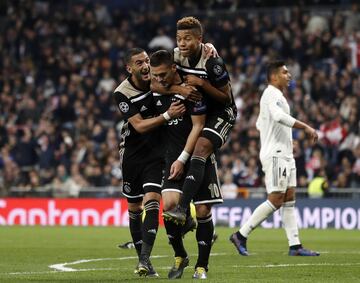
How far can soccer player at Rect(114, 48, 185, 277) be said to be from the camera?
11000 mm

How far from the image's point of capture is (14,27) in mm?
34812

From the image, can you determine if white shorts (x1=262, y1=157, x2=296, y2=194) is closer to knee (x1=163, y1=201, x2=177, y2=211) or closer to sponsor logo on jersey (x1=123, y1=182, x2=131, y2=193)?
sponsor logo on jersey (x1=123, y1=182, x2=131, y2=193)

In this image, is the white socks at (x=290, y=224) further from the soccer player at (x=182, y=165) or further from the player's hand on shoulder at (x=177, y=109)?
the player's hand on shoulder at (x=177, y=109)

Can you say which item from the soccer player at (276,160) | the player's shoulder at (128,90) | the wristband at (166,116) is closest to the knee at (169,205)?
the wristband at (166,116)

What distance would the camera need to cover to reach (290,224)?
14734mm

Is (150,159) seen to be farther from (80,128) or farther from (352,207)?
(80,128)

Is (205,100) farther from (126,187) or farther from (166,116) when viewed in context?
(126,187)

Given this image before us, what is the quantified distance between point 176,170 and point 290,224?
14.6 ft

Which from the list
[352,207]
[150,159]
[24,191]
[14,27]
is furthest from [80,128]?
[150,159]

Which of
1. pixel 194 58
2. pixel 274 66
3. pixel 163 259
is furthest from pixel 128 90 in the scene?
pixel 274 66

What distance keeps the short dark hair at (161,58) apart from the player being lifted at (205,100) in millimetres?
134

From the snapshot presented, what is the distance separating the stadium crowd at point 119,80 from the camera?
26250mm

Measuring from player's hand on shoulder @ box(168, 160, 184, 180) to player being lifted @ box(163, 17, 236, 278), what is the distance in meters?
0.15

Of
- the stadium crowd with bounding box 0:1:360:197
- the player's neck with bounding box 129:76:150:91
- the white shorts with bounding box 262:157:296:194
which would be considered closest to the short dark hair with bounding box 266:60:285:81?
the white shorts with bounding box 262:157:296:194
